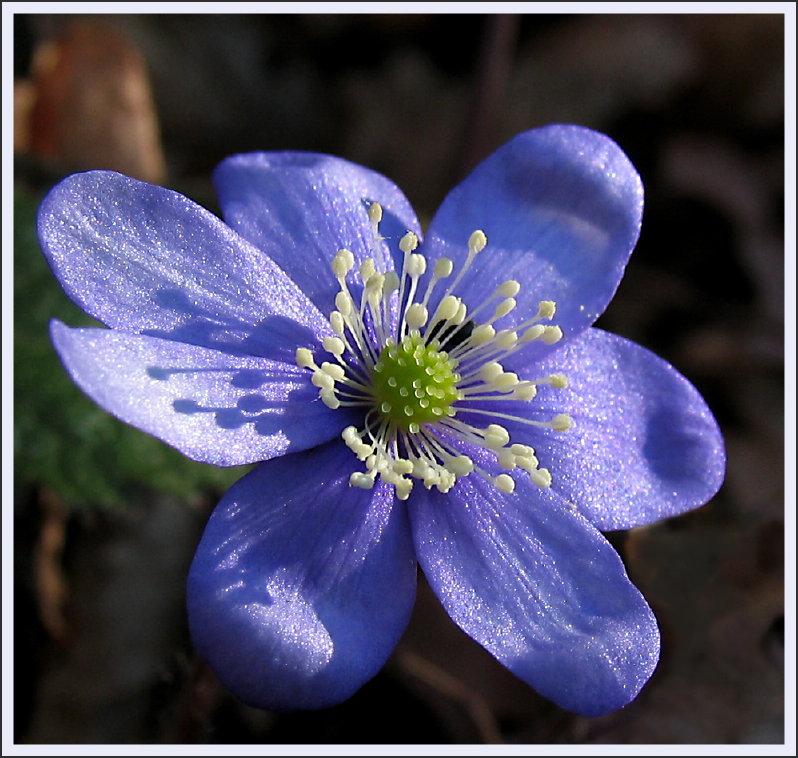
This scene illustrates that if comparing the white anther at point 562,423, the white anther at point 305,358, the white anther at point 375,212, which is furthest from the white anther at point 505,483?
the white anther at point 375,212

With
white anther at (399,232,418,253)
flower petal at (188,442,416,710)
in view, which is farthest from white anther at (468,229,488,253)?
flower petal at (188,442,416,710)

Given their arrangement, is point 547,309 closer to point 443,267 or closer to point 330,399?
point 443,267

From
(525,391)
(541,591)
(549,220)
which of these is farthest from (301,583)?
(549,220)

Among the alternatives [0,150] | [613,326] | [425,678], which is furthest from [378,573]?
[613,326]

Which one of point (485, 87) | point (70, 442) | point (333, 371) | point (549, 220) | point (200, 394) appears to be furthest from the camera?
point (485, 87)

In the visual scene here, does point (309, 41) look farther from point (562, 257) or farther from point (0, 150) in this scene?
point (562, 257)

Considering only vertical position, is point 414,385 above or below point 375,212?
below

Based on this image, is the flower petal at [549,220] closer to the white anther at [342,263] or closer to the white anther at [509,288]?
the white anther at [509,288]
